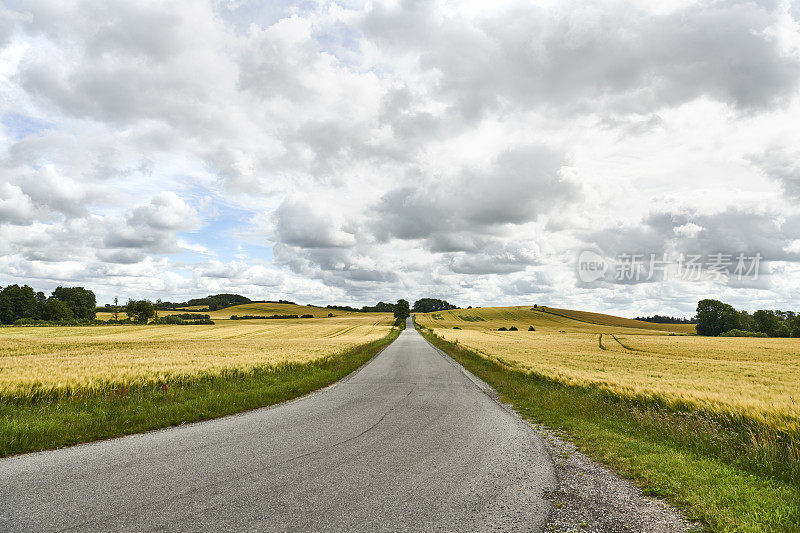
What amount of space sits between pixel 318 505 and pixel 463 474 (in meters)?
2.50

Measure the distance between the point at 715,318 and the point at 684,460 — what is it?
371 ft

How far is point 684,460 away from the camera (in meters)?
7.15

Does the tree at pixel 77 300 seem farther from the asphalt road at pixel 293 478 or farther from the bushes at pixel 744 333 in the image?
the bushes at pixel 744 333

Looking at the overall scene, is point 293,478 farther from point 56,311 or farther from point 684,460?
point 56,311

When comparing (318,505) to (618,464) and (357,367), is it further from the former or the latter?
(357,367)

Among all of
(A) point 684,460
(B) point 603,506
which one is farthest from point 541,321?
(B) point 603,506

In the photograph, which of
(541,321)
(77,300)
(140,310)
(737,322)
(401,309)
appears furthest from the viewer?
(401,309)

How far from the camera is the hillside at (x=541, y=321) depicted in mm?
117000

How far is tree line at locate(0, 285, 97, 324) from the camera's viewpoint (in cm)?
9223

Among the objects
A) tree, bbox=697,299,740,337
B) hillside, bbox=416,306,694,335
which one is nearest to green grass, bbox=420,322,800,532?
hillside, bbox=416,306,694,335

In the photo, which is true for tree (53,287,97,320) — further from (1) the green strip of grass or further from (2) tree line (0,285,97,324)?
(1) the green strip of grass

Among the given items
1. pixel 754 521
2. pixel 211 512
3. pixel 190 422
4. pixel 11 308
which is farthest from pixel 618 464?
pixel 11 308

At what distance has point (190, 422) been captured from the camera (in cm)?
998

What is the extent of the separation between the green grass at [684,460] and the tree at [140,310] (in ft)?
379
